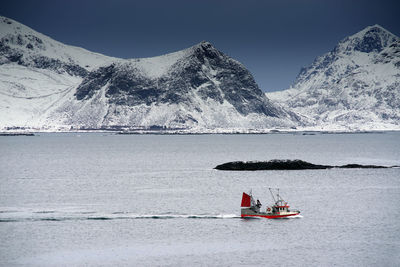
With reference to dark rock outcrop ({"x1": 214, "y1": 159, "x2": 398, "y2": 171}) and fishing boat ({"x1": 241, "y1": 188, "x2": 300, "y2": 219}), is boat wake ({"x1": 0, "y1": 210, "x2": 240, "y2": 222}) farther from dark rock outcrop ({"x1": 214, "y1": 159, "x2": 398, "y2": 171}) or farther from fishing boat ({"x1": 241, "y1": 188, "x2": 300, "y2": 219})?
dark rock outcrop ({"x1": 214, "y1": 159, "x2": 398, "y2": 171})

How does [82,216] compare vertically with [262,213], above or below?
below

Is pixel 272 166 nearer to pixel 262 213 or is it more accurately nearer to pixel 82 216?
pixel 262 213

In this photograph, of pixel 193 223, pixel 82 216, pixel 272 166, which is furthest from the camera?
pixel 272 166

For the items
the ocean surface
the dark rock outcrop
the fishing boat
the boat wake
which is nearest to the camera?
the ocean surface

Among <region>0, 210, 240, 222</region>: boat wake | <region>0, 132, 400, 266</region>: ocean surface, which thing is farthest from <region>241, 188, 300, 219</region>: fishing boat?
<region>0, 210, 240, 222</region>: boat wake

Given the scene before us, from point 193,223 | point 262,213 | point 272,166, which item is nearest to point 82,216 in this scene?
point 193,223

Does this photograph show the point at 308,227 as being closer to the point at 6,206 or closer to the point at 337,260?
the point at 337,260

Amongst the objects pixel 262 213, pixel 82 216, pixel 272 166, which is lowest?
pixel 82 216

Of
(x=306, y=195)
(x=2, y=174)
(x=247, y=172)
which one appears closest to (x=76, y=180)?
(x=2, y=174)

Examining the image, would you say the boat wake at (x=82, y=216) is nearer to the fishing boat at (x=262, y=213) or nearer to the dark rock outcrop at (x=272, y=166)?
the fishing boat at (x=262, y=213)

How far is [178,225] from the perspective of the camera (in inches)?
3105

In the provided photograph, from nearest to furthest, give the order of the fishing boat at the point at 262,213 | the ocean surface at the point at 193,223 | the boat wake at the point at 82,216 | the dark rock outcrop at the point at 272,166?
the ocean surface at the point at 193,223, the boat wake at the point at 82,216, the fishing boat at the point at 262,213, the dark rock outcrop at the point at 272,166

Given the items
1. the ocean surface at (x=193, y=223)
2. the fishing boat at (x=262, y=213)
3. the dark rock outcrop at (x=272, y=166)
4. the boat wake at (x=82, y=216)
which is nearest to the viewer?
the ocean surface at (x=193, y=223)

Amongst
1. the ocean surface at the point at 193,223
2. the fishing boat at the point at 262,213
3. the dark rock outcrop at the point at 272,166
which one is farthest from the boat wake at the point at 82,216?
the dark rock outcrop at the point at 272,166
